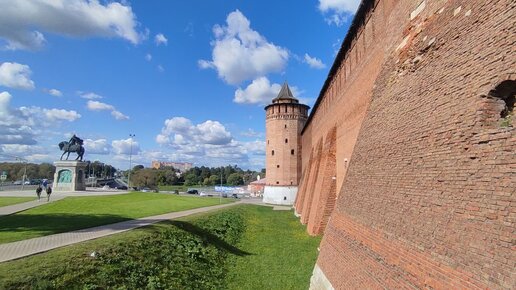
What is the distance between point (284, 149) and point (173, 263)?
2981cm

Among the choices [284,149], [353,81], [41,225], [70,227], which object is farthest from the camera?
[284,149]

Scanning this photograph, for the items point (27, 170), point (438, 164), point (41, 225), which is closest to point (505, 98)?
point (438, 164)

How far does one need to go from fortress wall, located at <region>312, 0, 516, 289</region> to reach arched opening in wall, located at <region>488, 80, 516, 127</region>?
0.02 m

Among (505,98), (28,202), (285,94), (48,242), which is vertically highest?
(285,94)

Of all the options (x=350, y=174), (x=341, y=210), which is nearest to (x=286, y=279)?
(x=341, y=210)

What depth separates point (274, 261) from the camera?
494 inches

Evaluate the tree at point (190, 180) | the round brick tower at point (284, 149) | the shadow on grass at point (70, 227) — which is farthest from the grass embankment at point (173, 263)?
the tree at point (190, 180)

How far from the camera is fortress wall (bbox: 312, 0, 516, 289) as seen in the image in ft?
11.5

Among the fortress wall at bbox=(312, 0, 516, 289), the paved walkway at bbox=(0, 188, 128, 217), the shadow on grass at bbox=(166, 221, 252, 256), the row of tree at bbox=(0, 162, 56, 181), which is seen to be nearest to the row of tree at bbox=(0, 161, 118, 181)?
the row of tree at bbox=(0, 162, 56, 181)

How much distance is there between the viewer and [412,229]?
15.6 feet

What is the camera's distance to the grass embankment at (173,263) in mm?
7293

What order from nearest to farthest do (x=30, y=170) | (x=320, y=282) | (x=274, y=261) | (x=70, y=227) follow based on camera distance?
(x=320, y=282), (x=274, y=261), (x=70, y=227), (x=30, y=170)

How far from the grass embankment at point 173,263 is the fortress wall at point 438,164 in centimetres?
389

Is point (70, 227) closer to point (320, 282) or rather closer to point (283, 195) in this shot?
point (320, 282)
